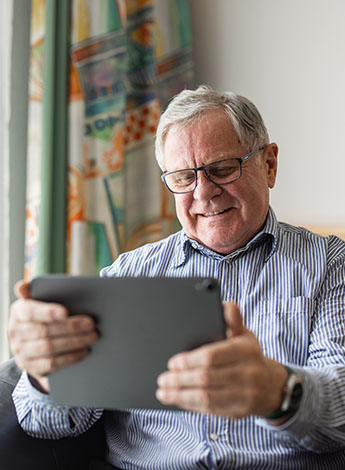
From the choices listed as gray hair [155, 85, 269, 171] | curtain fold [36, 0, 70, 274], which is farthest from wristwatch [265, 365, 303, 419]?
curtain fold [36, 0, 70, 274]

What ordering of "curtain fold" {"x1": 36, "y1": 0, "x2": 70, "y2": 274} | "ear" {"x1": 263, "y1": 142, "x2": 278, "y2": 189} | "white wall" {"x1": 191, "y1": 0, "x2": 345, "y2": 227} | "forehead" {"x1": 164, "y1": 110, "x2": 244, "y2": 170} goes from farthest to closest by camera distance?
"white wall" {"x1": 191, "y1": 0, "x2": 345, "y2": 227}
"curtain fold" {"x1": 36, "y1": 0, "x2": 70, "y2": 274}
"ear" {"x1": 263, "y1": 142, "x2": 278, "y2": 189}
"forehead" {"x1": 164, "y1": 110, "x2": 244, "y2": 170}

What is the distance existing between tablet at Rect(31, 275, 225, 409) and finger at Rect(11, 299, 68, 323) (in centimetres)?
1

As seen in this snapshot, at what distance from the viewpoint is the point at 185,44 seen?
265 cm

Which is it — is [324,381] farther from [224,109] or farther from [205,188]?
[224,109]

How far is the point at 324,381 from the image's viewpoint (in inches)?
44.1

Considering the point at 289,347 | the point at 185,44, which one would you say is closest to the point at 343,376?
the point at 289,347

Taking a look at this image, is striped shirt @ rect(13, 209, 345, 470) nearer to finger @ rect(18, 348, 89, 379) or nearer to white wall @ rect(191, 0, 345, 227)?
finger @ rect(18, 348, 89, 379)

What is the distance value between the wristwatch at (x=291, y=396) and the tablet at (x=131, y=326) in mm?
166

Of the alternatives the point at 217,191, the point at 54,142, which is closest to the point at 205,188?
the point at 217,191

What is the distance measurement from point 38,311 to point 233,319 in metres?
0.32

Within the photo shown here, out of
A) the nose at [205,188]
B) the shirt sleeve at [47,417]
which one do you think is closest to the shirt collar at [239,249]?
the nose at [205,188]

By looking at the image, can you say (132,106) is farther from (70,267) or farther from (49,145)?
(70,267)

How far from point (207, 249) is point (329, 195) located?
1007 millimetres

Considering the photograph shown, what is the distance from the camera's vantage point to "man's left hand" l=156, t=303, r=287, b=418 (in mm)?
912
